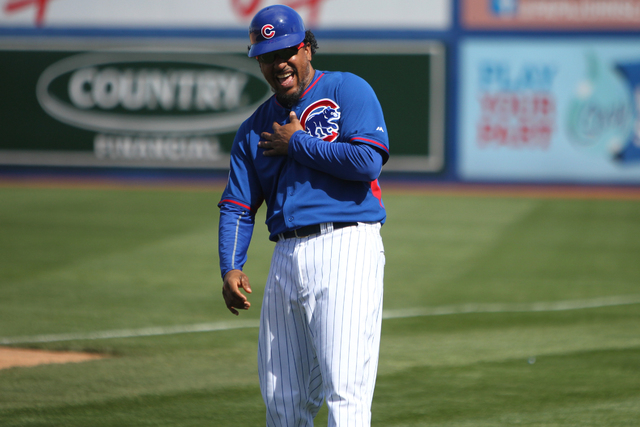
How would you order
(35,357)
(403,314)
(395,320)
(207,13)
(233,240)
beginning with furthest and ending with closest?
(207,13)
(403,314)
(395,320)
(35,357)
(233,240)

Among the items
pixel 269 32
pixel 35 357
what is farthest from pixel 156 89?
pixel 269 32

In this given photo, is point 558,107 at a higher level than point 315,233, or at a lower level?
lower

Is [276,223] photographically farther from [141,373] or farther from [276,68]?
[141,373]

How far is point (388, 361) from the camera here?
577cm

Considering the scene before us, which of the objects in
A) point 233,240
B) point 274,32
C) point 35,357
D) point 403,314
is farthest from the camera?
point 403,314

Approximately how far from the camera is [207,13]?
1808 cm

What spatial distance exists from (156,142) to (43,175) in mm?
2760

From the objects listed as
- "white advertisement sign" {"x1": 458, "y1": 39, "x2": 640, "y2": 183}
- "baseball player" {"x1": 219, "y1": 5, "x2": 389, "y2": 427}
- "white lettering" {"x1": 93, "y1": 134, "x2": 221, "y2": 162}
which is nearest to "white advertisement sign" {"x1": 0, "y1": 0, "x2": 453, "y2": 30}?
"white advertisement sign" {"x1": 458, "y1": 39, "x2": 640, "y2": 183}

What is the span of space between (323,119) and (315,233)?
0.45m

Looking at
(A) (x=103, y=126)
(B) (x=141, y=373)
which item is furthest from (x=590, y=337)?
(A) (x=103, y=126)

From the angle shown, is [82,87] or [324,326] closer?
[324,326]

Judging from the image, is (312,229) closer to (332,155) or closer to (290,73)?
(332,155)

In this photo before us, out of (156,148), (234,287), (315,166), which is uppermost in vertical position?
(315,166)

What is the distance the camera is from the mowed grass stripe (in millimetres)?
6355
